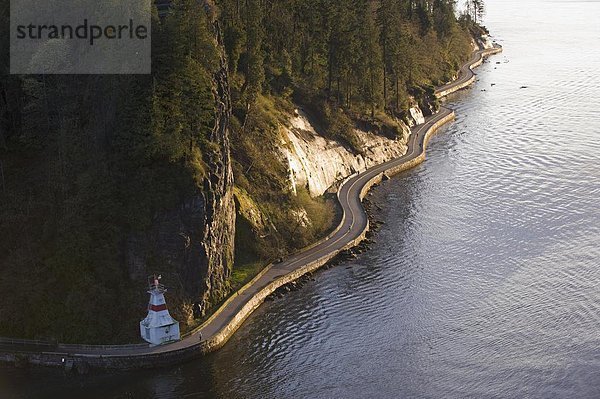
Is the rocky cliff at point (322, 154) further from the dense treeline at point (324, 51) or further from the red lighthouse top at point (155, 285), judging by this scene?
the red lighthouse top at point (155, 285)

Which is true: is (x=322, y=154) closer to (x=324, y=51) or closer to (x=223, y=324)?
(x=324, y=51)

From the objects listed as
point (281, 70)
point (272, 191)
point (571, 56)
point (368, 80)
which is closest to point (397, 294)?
point (272, 191)

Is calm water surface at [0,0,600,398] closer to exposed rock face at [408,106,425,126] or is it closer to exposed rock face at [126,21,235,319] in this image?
exposed rock face at [126,21,235,319]

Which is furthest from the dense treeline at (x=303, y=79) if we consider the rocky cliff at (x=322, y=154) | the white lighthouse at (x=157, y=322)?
the white lighthouse at (x=157, y=322)

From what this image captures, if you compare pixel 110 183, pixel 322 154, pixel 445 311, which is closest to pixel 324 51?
pixel 322 154

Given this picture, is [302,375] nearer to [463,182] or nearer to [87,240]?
[87,240]

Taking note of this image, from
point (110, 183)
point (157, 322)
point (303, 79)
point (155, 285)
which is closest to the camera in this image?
point (157, 322)
